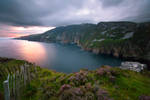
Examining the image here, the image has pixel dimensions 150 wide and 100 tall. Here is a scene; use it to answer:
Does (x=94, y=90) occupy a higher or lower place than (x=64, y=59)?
higher

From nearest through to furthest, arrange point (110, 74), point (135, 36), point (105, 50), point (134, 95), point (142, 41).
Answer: point (134, 95) → point (110, 74) → point (142, 41) → point (135, 36) → point (105, 50)

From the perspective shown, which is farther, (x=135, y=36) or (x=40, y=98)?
(x=135, y=36)

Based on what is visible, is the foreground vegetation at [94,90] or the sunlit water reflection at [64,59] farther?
the sunlit water reflection at [64,59]

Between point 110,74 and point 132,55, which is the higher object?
point 110,74

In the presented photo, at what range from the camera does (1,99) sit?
4.58 metres

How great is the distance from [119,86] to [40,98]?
23.0ft

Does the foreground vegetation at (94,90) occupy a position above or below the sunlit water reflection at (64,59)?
above

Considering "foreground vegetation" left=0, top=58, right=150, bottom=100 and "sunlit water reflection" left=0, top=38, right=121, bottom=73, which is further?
"sunlit water reflection" left=0, top=38, right=121, bottom=73

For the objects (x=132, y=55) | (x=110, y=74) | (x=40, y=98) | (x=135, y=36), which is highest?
(x=135, y=36)

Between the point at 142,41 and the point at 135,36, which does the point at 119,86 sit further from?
the point at 135,36

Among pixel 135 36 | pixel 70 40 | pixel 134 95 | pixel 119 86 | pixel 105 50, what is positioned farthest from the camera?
pixel 70 40

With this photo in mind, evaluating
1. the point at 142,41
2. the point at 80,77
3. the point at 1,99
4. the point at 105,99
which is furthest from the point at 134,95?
the point at 142,41

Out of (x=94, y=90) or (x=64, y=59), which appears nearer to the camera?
→ (x=94, y=90)

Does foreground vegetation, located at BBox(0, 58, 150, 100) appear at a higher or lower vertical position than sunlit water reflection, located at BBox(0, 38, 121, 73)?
higher
